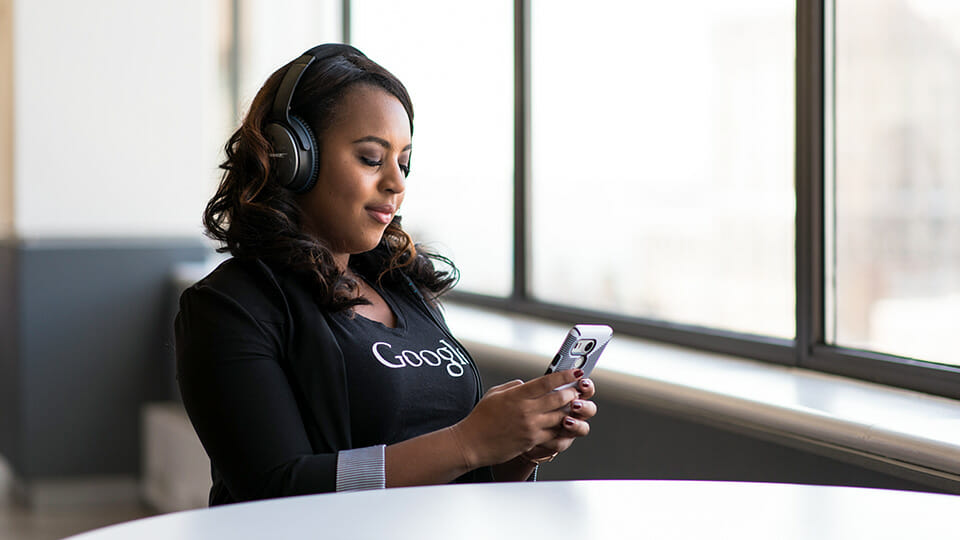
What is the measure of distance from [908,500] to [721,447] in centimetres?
91

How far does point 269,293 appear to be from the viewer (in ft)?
4.89

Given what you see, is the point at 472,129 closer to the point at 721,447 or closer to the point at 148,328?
the point at 148,328

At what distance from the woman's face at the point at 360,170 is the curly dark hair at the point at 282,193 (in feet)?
0.07

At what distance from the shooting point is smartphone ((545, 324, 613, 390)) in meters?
1.43

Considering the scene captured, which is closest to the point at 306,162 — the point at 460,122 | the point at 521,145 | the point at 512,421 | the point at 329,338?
the point at 329,338

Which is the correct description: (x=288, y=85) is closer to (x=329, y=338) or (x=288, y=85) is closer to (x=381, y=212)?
(x=381, y=212)

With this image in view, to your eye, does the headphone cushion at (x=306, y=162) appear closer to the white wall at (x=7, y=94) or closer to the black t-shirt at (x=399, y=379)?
the black t-shirt at (x=399, y=379)

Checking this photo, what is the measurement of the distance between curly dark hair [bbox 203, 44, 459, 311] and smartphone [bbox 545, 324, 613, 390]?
0.32m

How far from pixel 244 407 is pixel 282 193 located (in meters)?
0.35

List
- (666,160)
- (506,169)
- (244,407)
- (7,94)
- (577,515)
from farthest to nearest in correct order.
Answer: (7,94) → (506,169) → (666,160) → (244,407) → (577,515)

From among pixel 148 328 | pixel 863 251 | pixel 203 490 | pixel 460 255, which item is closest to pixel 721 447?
pixel 863 251

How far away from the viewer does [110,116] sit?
15.0ft

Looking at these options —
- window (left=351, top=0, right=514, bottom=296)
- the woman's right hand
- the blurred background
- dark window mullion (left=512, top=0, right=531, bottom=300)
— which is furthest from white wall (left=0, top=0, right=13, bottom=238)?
the woman's right hand

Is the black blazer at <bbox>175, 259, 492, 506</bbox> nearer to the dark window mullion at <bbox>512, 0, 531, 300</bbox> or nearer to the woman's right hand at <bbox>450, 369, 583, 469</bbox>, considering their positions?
the woman's right hand at <bbox>450, 369, 583, 469</bbox>
